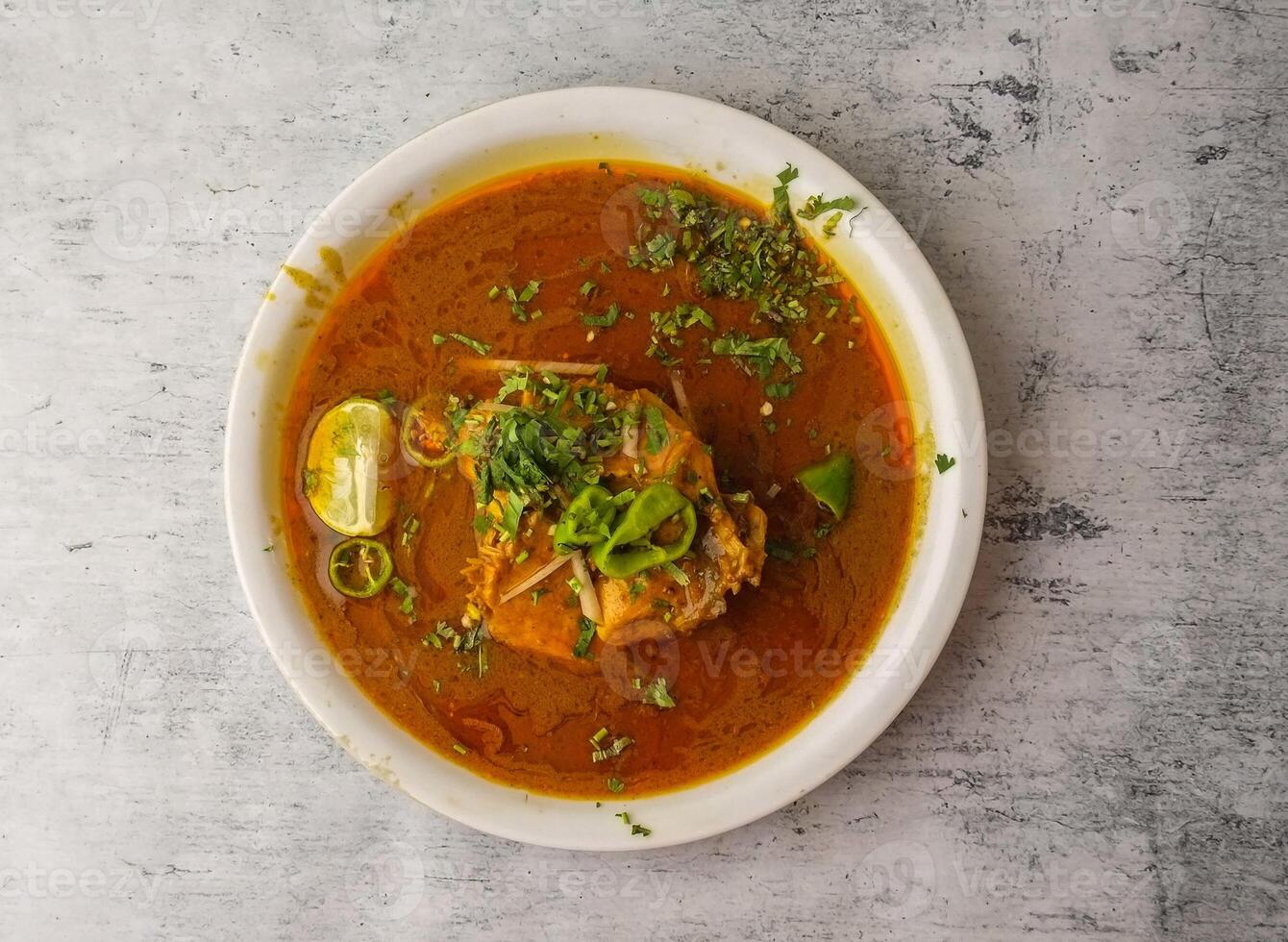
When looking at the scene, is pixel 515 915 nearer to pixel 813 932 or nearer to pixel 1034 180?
pixel 813 932

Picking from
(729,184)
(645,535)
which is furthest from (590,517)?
(729,184)

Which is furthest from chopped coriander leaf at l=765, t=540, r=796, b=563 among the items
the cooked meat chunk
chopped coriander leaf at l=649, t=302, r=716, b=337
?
chopped coriander leaf at l=649, t=302, r=716, b=337

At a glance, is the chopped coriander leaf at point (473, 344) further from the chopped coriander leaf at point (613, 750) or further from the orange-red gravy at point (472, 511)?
the chopped coriander leaf at point (613, 750)

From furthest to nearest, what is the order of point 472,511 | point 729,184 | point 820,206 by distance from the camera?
point 472,511, point 729,184, point 820,206

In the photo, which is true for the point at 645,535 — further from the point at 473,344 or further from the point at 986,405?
the point at 986,405

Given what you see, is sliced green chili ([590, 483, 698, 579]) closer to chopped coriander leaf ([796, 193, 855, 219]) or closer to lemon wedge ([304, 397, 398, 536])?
lemon wedge ([304, 397, 398, 536])

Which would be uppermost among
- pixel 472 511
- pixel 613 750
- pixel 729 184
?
pixel 729 184
